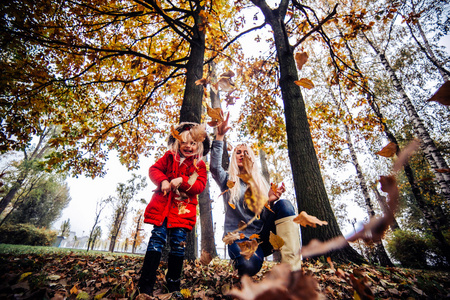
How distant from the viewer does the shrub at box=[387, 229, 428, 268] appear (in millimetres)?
7562

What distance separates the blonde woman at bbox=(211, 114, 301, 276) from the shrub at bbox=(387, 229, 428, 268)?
390 inches

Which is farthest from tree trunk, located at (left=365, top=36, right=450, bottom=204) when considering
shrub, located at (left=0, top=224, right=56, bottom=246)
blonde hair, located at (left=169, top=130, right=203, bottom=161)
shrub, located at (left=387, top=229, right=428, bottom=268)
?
shrub, located at (left=0, top=224, right=56, bottom=246)

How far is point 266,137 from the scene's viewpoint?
20.5ft

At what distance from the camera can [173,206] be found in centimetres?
176

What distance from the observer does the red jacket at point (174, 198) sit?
168 cm

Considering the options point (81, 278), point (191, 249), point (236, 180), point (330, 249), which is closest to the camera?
point (81, 278)

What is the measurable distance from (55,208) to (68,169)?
3477 centimetres

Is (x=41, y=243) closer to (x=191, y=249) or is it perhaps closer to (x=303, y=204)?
(x=191, y=249)

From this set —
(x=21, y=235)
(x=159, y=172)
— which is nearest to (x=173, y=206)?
(x=159, y=172)

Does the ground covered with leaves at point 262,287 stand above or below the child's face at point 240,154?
below

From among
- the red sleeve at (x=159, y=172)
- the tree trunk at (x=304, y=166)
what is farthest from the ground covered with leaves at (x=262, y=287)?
the red sleeve at (x=159, y=172)

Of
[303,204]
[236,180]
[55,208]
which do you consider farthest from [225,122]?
[55,208]

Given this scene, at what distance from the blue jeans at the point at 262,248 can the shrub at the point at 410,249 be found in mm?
9857

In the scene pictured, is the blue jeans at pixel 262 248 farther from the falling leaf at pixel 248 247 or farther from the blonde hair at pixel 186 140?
the blonde hair at pixel 186 140
